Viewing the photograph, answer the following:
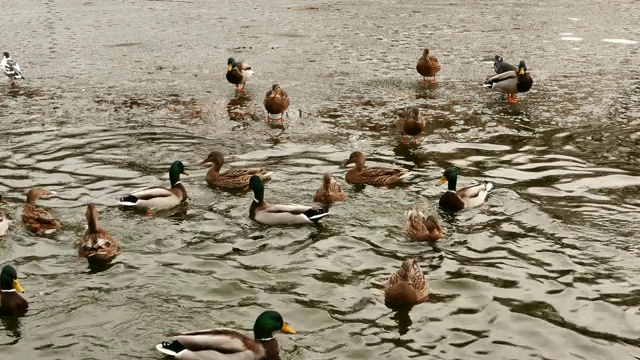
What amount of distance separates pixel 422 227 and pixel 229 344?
11.2ft

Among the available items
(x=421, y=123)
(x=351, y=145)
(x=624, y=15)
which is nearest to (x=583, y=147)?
(x=421, y=123)

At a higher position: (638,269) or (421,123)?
(421,123)

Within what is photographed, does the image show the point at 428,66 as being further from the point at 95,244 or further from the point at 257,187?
the point at 95,244

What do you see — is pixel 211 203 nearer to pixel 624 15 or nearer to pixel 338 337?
pixel 338 337

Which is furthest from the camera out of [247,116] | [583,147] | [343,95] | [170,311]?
[343,95]

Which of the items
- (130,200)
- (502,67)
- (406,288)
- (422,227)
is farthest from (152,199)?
(502,67)

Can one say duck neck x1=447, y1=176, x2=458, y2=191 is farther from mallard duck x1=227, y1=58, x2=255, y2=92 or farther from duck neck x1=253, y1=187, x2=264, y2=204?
mallard duck x1=227, y1=58, x2=255, y2=92

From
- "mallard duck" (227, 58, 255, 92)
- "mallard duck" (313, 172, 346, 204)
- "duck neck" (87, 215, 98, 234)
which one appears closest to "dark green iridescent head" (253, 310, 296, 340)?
"duck neck" (87, 215, 98, 234)

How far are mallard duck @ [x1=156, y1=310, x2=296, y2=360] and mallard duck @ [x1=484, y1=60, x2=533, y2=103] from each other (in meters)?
9.74

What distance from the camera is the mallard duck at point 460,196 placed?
37.6ft

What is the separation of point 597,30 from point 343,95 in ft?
31.4

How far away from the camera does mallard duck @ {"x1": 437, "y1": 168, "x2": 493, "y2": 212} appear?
11453mm

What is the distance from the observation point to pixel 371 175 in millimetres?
12383

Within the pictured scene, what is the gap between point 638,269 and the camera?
959 cm
